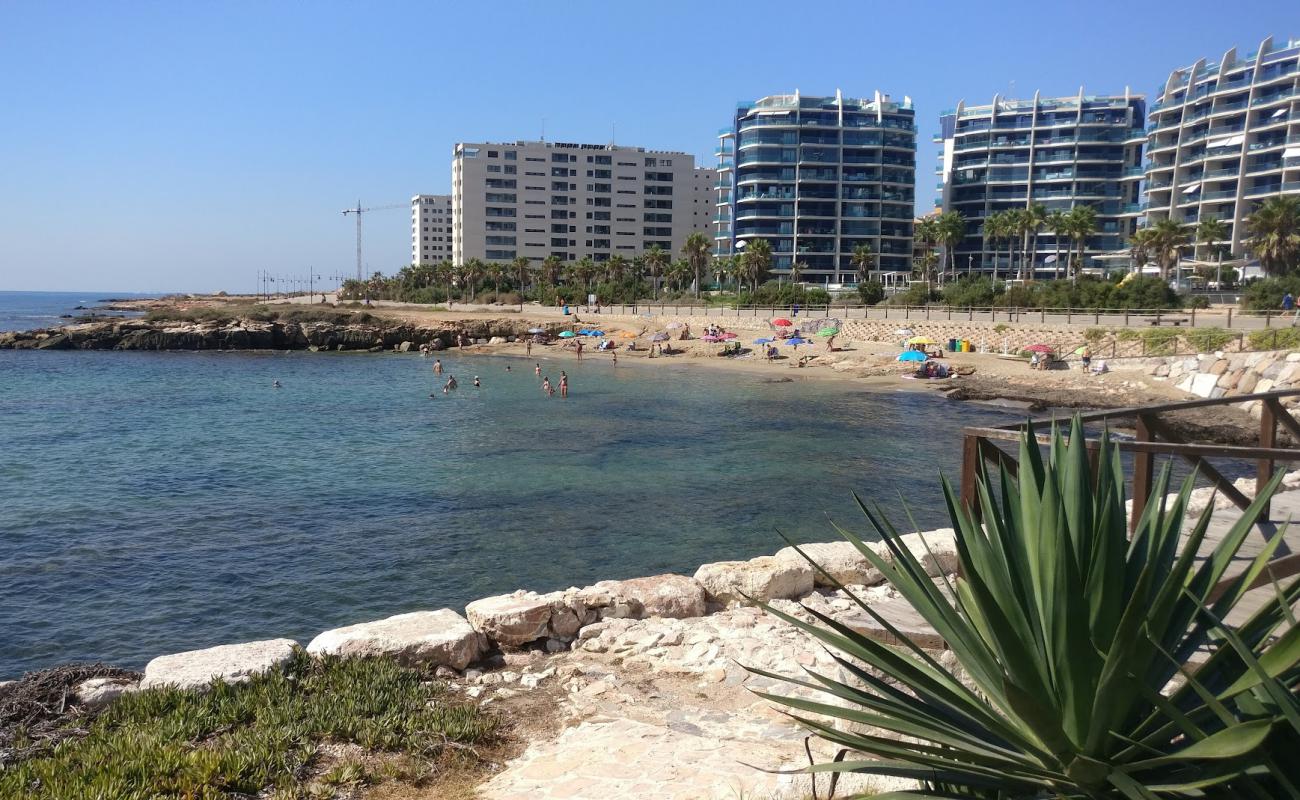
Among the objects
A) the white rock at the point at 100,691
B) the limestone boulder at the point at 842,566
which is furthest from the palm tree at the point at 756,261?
the white rock at the point at 100,691

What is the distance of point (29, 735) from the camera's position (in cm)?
612

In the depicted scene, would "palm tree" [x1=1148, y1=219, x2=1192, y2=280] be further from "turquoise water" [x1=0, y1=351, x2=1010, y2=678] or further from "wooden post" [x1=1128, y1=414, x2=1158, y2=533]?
"wooden post" [x1=1128, y1=414, x2=1158, y2=533]

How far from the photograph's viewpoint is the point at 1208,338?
4144cm

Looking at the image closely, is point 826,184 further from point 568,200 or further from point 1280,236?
point 1280,236

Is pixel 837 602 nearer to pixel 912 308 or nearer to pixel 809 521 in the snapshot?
pixel 809 521

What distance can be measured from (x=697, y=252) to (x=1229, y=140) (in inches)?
2101

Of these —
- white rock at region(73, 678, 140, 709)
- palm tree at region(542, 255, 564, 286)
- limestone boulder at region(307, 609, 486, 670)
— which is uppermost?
palm tree at region(542, 255, 564, 286)

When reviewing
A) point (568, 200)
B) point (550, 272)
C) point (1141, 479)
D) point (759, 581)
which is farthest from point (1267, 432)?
point (568, 200)

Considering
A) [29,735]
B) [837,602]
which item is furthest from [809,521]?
[29,735]

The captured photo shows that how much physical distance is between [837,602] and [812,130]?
109299 millimetres

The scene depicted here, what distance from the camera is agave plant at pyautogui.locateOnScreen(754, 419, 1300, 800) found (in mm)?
2900

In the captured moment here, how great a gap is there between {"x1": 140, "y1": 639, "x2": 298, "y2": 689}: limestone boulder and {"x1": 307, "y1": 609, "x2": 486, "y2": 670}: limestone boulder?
371 millimetres

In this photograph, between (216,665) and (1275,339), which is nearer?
(216,665)

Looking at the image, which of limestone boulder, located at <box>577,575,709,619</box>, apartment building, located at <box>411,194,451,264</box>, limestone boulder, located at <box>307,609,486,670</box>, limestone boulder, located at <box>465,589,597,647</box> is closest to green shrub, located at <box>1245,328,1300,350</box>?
limestone boulder, located at <box>577,575,709,619</box>
